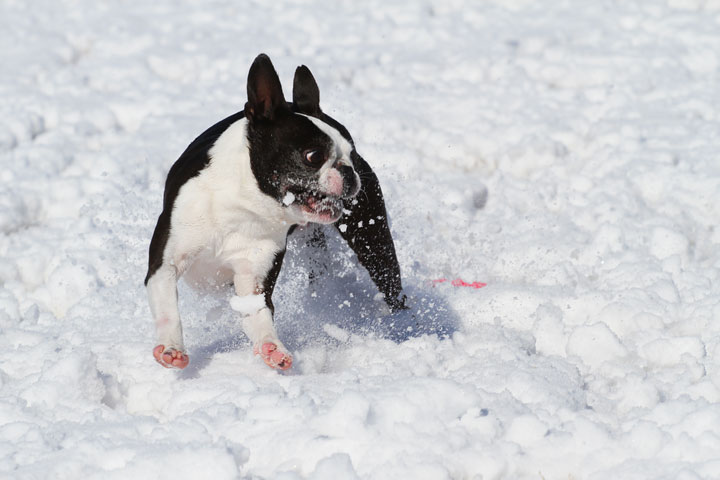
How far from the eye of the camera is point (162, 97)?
6.80 metres

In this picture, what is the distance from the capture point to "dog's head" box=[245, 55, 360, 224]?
342 centimetres

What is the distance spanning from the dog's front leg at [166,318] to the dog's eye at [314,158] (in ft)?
2.48

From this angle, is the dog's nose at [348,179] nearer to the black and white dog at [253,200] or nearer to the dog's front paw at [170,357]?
the black and white dog at [253,200]

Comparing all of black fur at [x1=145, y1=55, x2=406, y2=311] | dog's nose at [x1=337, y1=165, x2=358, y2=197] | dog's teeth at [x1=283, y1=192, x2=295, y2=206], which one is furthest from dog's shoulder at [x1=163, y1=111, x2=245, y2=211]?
dog's nose at [x1=337, y1=165, x2=358, y2=197]

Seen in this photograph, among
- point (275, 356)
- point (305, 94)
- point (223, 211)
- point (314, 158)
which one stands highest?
point (305, 94)

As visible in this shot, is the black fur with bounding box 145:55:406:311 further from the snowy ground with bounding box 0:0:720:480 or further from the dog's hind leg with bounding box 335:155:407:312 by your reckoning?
the snowy ground with bounding box 0:0:720:480

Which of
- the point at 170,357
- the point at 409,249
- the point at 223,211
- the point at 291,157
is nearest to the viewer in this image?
the point at 170,357

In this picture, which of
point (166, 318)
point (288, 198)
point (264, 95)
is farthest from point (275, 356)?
point (264, 95)

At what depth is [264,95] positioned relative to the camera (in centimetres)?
344

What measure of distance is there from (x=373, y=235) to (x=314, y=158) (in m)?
1.00

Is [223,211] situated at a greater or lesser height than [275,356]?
greater

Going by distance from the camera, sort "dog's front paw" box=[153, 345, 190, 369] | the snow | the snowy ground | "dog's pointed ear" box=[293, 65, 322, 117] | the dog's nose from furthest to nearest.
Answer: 1. "dog's pointed ear" box=[293, 65, 322, 117]
2. the snow
3. the dog's nose
4. "dog's front paw" box=[153, 345, 190, 369]
5. the snowy ground

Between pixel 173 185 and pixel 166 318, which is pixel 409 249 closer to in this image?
pixel 173 185

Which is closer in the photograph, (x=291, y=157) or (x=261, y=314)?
(x=291, y=157)
